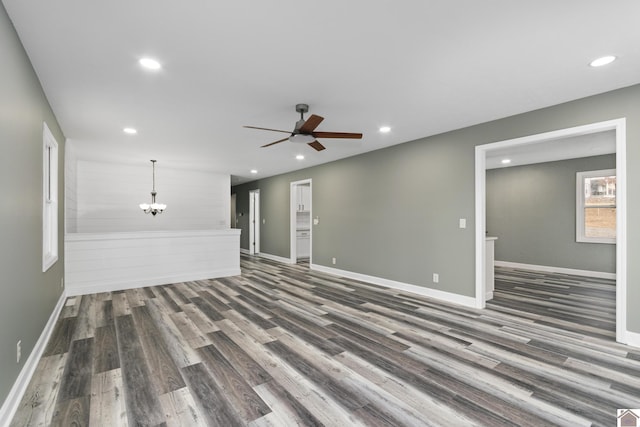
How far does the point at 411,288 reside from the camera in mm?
4945

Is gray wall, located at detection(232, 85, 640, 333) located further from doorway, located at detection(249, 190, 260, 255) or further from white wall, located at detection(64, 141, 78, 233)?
white wall, located at detection(64, 141, 78, 233)

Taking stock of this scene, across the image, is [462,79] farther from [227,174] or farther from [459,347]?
[227,174]

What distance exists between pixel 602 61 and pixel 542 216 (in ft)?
17.9

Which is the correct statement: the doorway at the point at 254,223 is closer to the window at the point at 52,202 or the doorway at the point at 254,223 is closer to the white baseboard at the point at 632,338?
the window at the point at 52,202

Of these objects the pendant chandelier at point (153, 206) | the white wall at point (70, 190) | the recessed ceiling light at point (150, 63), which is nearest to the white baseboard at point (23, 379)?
the recessed ceiling light at point (150, 63)

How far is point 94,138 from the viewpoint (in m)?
4.77

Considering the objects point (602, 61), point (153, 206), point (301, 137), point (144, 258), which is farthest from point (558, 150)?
point (153, 206)

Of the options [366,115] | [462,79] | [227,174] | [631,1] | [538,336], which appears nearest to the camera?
[631,1]

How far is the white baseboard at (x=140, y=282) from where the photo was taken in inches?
193

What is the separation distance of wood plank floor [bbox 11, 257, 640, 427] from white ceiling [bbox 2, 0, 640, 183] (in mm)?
2533

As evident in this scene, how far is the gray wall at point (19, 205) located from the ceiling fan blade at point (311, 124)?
217cm

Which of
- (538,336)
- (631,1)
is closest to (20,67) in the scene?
(631,1)

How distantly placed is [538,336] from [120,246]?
20.6 feet

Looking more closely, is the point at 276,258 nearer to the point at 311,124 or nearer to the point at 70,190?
the point at 70,190
